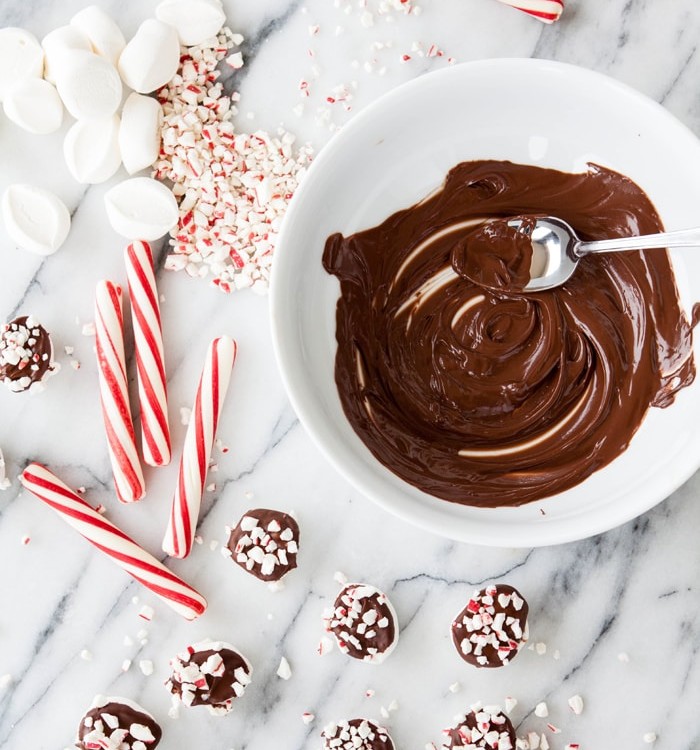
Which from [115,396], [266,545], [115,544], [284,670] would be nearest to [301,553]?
[266,545]

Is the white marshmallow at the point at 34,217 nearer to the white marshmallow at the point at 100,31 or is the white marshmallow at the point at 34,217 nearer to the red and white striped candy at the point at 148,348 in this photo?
the red and white striped candy at the point at 148,348

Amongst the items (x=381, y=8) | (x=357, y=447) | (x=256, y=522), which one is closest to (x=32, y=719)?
(x=256, y=522)

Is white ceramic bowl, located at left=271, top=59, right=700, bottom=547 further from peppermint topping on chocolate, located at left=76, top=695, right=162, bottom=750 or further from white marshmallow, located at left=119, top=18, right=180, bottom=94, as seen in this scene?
peppermint topping on chocolate, located at left=76, top=695, right=162, bottom=750

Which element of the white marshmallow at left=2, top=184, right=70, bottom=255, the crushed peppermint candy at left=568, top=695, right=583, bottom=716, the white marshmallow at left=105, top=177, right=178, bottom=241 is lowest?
the crushed peppermint candy at left=568, top=695, right=583, bottom=716

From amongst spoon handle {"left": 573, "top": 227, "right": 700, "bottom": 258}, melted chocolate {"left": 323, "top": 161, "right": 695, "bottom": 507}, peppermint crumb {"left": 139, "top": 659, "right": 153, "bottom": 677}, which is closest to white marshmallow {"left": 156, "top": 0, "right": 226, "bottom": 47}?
melted chocolate {"left": 323, "top": 161, "right": 695, "bottom": 507}

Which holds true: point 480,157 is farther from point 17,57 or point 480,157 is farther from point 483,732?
point 483,732

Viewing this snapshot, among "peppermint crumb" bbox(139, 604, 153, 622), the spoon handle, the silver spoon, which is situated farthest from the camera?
"peppermint crumb" bbox(139, 604, 153, 622)

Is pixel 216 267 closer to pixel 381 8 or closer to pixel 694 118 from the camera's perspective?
pixel 381 8
